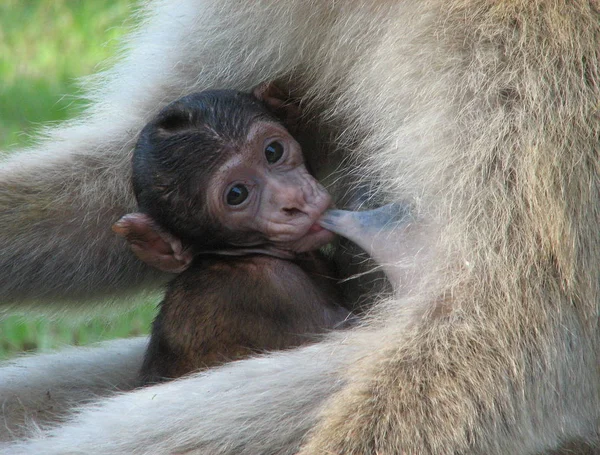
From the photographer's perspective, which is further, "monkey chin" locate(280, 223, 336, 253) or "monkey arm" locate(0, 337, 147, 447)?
"monkey arm" locate(0, 337, 147, 447)

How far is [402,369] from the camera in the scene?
8.45 feet

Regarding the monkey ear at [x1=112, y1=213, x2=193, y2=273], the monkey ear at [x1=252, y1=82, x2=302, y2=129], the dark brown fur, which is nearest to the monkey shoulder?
the dark brown fur

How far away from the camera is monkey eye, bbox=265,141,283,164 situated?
3244 millimetres

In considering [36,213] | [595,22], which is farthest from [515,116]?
[36,213]

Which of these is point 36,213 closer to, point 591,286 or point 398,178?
point 398,178

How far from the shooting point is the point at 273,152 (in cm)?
325

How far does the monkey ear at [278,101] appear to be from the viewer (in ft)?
11.1

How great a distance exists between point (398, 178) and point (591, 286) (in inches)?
23.2

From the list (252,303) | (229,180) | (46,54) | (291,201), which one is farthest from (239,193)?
(46,54)

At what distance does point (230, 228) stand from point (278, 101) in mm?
463

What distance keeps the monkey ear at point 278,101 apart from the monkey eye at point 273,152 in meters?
0.17

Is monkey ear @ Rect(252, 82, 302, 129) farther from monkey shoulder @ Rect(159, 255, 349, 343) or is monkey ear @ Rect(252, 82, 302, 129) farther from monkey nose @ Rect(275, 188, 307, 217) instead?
monkey shoulder @ Rect(159, 255, 349, 343)

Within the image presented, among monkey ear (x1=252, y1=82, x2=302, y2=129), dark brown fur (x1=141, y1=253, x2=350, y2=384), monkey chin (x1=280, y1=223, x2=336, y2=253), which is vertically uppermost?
monkey ear (x1=252, y1=82, x2=302, y2=129)

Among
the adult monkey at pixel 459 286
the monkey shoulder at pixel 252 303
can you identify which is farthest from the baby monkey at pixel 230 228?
the adult monkey at pixel 459 286
